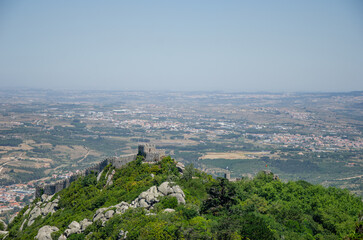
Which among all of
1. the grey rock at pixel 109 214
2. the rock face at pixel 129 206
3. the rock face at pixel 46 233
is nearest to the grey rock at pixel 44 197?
the rock face at pixel 46 233

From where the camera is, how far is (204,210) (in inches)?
1089

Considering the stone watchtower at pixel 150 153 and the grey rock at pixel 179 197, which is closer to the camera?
the grey rock at pixel 179 197

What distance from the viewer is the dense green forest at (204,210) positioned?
74.5 ft

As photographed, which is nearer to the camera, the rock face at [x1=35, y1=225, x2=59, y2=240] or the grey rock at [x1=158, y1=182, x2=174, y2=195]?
the rock face at [x1=35, y1=225, x2=59, y2=240]

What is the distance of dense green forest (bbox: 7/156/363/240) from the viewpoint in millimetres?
22719

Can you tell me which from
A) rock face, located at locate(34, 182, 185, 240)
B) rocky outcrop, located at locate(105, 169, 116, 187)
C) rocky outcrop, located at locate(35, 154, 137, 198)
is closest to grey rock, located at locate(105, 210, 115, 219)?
rock face, located at locate(34, 182, 185, 240)

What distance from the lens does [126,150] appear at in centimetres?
11794

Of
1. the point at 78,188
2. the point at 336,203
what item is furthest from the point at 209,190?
the point at 78,188

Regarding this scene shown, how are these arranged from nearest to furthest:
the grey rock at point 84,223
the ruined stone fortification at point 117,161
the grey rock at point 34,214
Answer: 1. the grey rock at point 84,223
2. the grey rock at point 34,214
3. the ruined stone fortification at point 117,161

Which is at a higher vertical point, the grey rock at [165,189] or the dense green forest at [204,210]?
the grey rock at [165,189]

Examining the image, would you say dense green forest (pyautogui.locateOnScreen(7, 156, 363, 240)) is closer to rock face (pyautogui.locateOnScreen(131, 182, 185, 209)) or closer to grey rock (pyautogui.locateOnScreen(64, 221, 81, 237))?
rock face (pyautogui.locateOnScreen(131, 182, 185, 209))

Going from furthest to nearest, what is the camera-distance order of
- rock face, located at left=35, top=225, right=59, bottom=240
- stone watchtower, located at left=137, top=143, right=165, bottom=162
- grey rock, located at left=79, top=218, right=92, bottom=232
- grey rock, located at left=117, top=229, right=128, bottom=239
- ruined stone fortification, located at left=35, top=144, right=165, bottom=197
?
ruined stone fortification, located at left=35, top=144, right=165, bottom=197 → stone watchtower, located at left=137, top=143, right=165, bottom=162 → rock face, located at left=35, top=225, right=59, bottom=240 → grey rock, located at left=79, top=218, right=92, bottom=232 → grey rock, located at left=117, top=229, right=128, bottom=239

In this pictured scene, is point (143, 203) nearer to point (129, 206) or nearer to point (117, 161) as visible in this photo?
point (129, 206)

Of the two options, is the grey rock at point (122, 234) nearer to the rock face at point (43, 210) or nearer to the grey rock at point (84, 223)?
the grey rock at point (84, 223)
